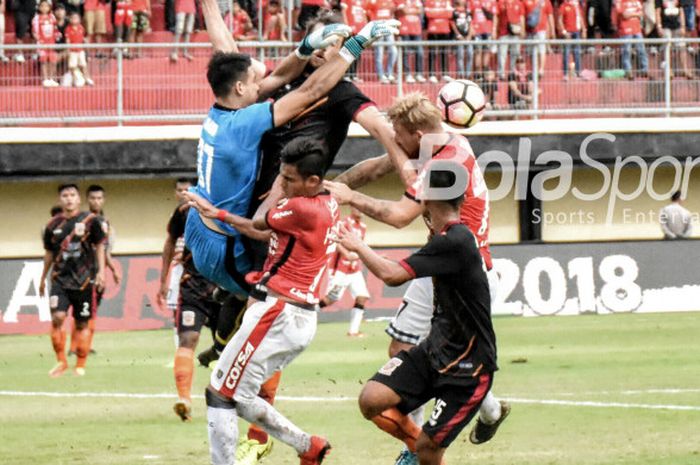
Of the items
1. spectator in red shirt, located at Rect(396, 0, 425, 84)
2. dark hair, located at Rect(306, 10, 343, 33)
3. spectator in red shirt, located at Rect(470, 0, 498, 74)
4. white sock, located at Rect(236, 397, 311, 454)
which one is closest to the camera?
white sock, located at Rect(236, 397, 311, 454)

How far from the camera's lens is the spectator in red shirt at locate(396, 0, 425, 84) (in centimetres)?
2670

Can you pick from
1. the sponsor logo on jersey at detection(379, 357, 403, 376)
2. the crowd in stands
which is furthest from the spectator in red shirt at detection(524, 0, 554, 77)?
the sponsor logo on jersey at detection(379, 357, 403, 376)

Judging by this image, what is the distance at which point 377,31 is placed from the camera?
29.6 feet

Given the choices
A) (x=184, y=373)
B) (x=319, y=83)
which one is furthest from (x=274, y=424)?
(x=184, y=373)

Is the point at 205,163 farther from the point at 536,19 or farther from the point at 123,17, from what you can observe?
the point at 536,19

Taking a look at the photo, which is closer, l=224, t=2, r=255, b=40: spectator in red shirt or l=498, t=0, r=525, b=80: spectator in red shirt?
Answer: l=224, t=2, r=255, b=40: spectator in red shirt

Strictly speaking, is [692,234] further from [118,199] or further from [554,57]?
[118,199]

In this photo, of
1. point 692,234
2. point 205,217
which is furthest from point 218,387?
point 692,234

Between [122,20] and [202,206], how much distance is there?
19.2 meters

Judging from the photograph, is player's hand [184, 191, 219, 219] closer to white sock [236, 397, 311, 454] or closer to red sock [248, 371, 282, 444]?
white sock [236, 397, 311, 454]

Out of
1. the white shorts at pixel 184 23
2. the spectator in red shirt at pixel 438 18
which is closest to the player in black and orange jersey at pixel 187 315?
the white shorts at pixel 184 23

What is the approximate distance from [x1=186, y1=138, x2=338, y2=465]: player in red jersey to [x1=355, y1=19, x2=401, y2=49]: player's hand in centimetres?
75

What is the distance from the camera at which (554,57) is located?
27.5m

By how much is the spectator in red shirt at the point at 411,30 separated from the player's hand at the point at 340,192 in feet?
58.1
